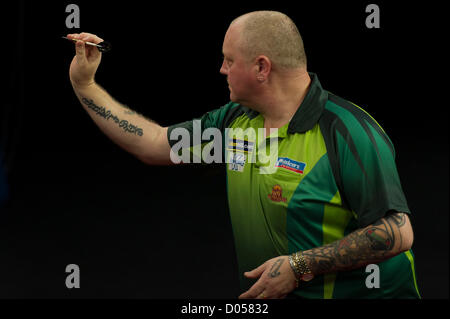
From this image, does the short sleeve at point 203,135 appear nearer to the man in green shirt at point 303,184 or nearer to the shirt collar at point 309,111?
the man in green shirt at point 303,184

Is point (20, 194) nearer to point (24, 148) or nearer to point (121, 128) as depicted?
point (24, 148)

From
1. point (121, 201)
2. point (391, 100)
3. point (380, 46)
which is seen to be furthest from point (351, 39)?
point (121, 201)

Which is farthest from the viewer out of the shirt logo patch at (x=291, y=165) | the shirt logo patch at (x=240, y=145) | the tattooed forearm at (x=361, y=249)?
the shirt logo patch at (x=240, y=145)

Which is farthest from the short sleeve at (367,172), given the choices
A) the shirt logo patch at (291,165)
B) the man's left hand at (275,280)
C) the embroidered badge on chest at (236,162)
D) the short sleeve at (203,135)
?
the short sleeve at (203,135)

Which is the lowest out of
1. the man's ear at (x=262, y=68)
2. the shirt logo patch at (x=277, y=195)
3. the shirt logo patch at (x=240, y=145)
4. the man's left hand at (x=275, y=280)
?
the man's left hand at (x=275, y=280)

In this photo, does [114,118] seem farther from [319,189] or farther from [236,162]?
[319,189]

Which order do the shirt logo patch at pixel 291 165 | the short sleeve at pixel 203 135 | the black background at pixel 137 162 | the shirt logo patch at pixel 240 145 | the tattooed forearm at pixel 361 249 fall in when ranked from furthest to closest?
the black background at pixel 137 162
the short sleeve at pixel 203 135
the shirt logo patch at pixel 240 145
the shirt logo patch at pixel 291 165
the tattooed forearm at pixel 361 249

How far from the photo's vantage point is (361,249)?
2088 millimetres

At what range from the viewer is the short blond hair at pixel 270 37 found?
213 cm

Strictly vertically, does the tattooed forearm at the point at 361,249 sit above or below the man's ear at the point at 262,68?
below

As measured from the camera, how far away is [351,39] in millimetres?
4195

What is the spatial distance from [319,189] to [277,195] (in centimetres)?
13

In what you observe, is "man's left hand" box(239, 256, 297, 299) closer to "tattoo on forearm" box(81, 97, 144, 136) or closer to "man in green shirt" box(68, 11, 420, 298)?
"man in green shirt" box(68, 11, 420, 298)

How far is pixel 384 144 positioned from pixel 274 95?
360mm
